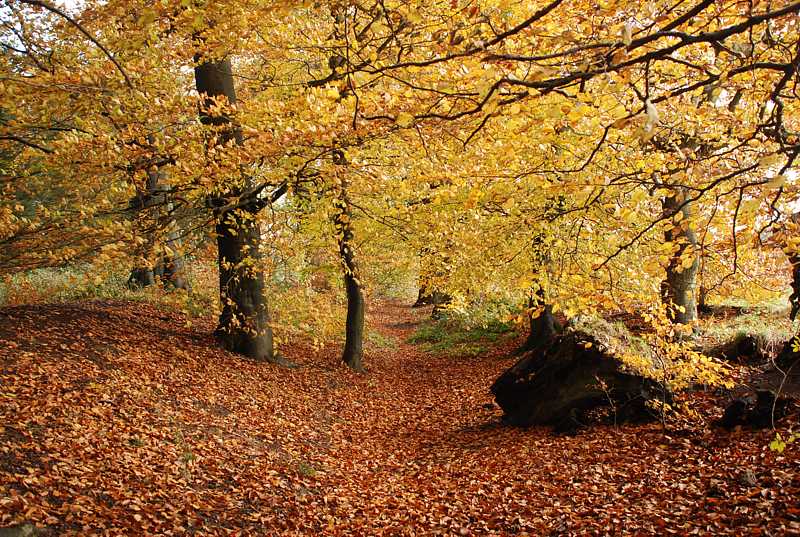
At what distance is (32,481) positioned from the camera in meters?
4.74

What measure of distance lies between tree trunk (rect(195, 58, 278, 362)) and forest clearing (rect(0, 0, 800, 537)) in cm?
7

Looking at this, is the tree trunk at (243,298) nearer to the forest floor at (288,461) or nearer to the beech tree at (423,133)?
the beech tree at (423,133)

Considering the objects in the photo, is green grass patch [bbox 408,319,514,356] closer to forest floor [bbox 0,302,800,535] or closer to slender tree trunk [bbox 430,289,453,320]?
slender tree trunk [bbox 430,289,453,320]

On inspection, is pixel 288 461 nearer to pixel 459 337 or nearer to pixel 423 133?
pixel 423 133

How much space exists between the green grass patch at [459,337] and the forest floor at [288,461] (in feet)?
21.7

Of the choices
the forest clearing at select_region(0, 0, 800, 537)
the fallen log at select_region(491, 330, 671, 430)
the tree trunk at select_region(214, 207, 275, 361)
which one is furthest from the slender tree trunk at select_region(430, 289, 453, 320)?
the fallen log at select_region(491, 330, 671, 430)

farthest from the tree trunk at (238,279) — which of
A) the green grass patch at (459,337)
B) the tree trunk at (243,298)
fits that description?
the green grass patch at (459,337)

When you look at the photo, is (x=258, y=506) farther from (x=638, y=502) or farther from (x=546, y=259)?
(x=546, y=259)

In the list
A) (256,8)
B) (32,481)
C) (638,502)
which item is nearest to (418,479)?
(638,502)

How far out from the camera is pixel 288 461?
734 cm

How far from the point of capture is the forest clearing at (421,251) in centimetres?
433

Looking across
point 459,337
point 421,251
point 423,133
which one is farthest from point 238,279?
point 459,337

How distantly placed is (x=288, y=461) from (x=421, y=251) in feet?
20.7

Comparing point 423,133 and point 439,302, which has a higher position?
point 423,133
